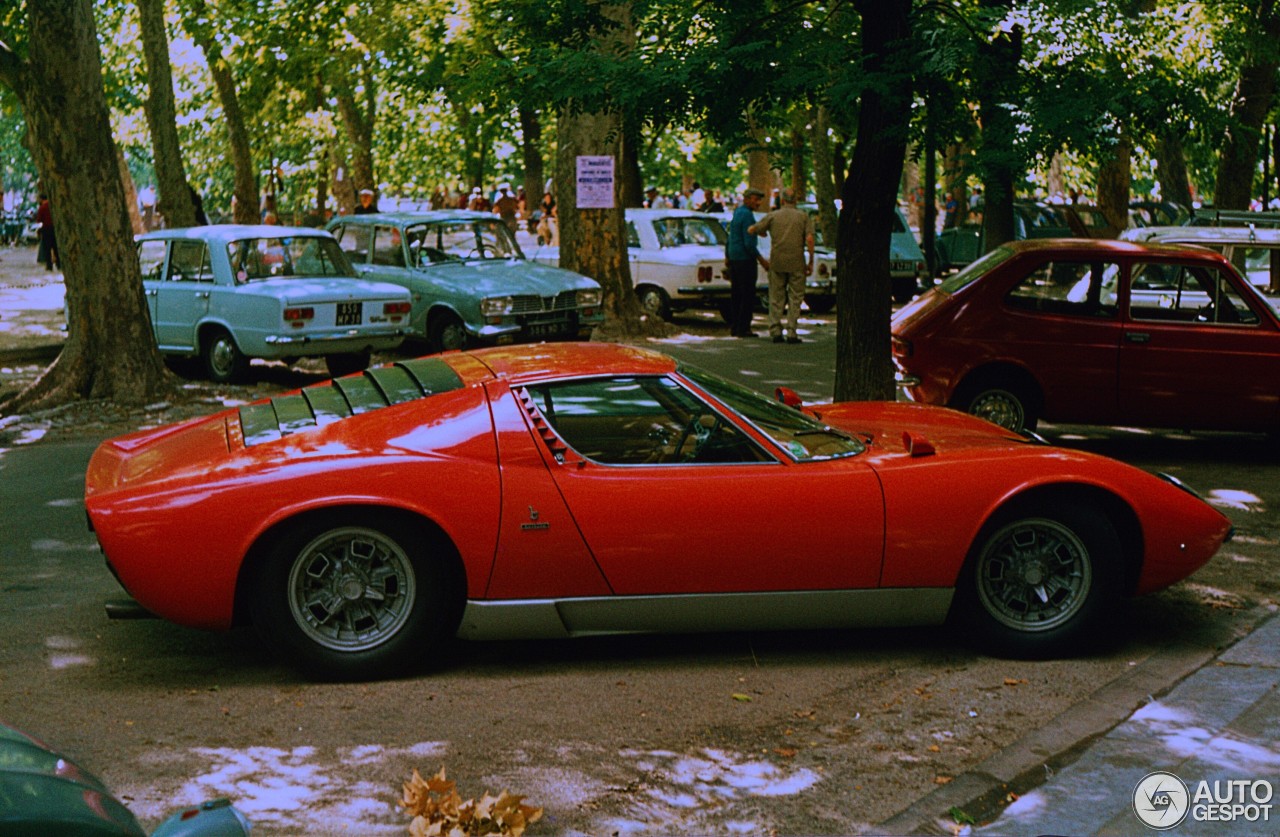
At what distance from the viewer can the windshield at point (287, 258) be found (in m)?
14.7

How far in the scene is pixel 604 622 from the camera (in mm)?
5695

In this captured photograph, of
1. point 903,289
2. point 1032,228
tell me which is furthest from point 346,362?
point 1032,228

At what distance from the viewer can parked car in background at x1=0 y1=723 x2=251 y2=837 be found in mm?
2408

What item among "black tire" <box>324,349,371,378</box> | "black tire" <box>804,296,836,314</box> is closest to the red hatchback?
"black tire" <box>324,349,371,378</box>

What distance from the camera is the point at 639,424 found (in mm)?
5938

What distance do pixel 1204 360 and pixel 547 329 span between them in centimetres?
813

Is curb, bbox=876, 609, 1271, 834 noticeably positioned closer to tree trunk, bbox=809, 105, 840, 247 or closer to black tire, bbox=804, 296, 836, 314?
black tire, bbox=804, 296, 836, 314

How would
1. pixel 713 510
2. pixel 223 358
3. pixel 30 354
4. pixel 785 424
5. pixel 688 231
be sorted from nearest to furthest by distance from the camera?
pixel 713 510 → pixel 785 424 → pixel 223 358 → pixel 30 354 → pixel 688 231

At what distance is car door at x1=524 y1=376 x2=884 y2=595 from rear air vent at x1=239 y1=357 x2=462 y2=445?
567 mm

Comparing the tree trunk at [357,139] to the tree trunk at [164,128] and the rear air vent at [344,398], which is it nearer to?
the tree trunk at [164,128]

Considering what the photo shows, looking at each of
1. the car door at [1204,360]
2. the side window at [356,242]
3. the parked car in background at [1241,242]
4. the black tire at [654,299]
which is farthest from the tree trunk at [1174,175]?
the car door at [1204,360]

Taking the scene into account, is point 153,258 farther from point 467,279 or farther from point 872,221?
point 872,221

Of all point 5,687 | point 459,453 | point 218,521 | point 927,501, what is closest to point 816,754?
point 927,501

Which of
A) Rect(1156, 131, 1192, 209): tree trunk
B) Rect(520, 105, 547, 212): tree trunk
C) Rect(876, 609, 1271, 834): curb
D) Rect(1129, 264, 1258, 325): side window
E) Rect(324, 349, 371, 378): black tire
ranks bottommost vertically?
Rect(876, 609, 1271, 834): curb
